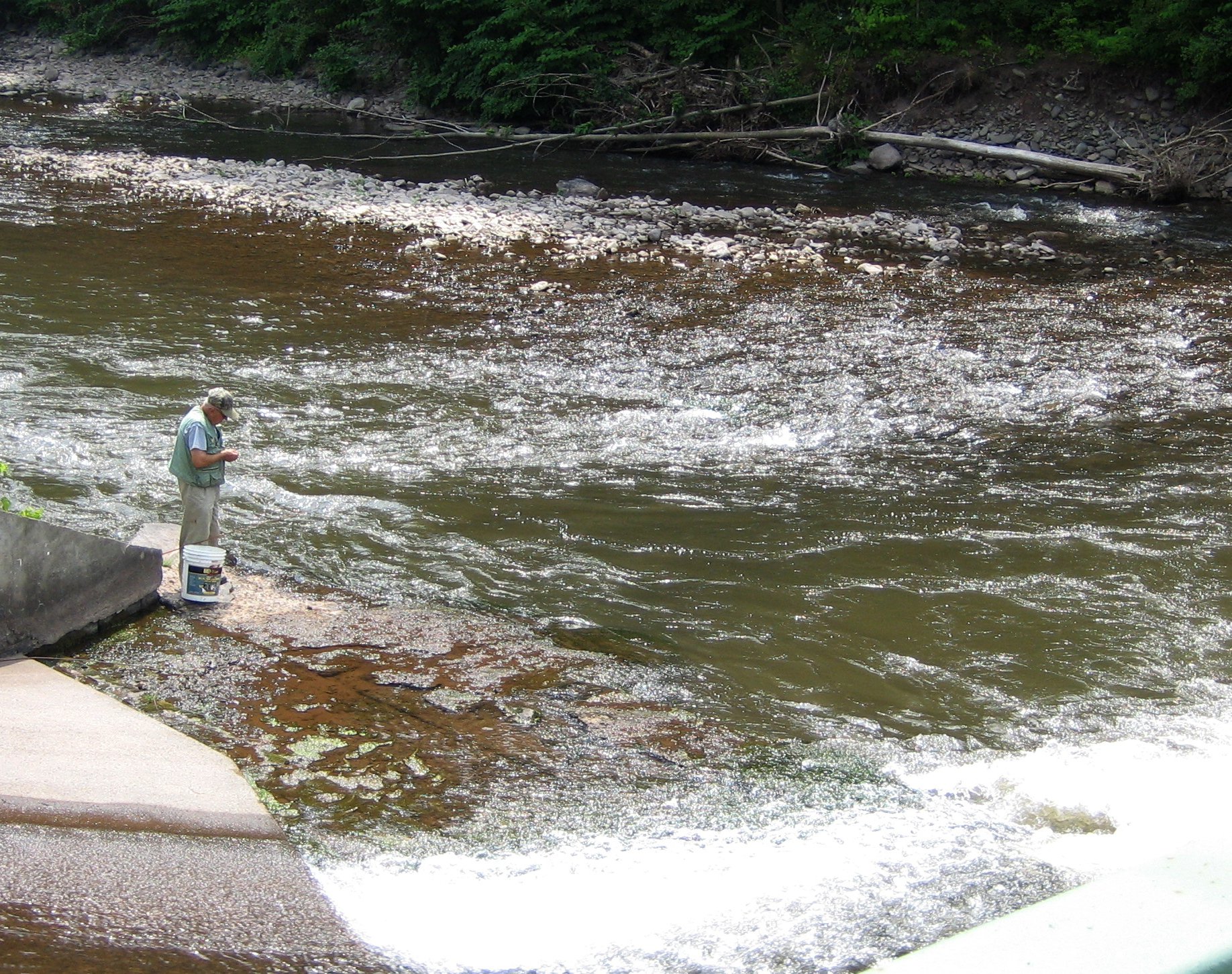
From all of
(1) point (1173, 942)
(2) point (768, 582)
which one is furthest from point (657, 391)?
(1) point (1173, 942)

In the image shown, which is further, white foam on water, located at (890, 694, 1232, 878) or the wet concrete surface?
the wet concrete surface

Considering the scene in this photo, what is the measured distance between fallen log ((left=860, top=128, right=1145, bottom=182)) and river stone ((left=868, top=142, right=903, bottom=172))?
0.25m

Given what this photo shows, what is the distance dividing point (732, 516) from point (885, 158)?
604 inches

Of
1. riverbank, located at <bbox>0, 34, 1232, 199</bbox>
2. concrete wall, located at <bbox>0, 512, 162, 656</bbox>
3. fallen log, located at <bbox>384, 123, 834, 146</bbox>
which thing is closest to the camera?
concrete wall, located at <bbox>0, 512, 162, 656</bbox>

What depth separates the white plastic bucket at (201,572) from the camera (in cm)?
699

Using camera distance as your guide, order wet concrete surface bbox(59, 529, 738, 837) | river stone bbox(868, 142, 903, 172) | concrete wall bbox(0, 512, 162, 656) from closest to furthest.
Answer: wet concrete surface bbox(59, 529, 738, 837), concrete wall bbox(0, 512, 162, 656), river stone bbox(868, 142, 903, 172)

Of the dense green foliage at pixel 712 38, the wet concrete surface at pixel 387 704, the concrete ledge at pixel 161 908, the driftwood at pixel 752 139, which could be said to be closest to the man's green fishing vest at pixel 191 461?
the wet concrete surface at pixel 387 704

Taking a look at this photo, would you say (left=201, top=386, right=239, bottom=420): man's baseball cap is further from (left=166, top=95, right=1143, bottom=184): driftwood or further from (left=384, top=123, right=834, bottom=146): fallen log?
(left=384, top=123, right=834, bottom=146): fallen log

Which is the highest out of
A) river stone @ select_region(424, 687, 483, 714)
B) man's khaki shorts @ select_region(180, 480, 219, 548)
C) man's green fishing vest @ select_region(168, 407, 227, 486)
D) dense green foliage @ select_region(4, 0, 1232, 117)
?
dense green foliage @ select_region(4, 0, 1232, 117)

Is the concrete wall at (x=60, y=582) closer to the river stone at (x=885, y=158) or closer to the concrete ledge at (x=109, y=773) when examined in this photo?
the concrete ledge at (x=109, y=773)

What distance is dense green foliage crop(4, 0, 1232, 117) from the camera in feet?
69.8

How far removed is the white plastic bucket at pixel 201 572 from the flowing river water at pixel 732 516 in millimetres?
309

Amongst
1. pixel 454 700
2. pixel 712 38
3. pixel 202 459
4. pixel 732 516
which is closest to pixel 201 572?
pixel 202 459

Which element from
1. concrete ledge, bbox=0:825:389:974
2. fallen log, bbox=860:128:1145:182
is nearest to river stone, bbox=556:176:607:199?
fallen log, bbox=860:128:1145:182
